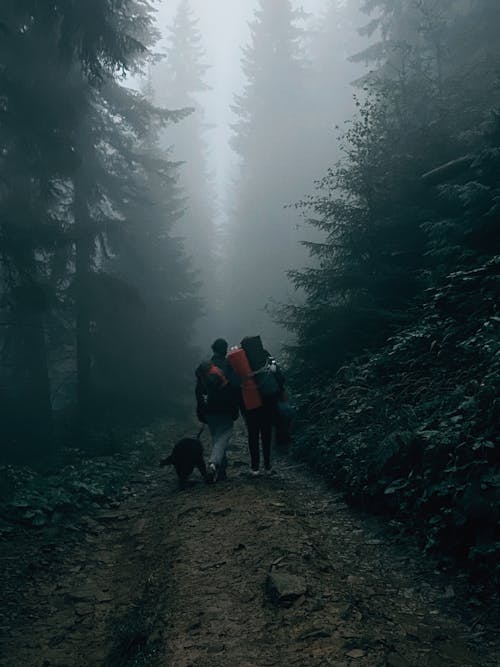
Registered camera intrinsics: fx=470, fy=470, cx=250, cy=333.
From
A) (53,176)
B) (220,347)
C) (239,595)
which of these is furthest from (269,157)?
(239,595)

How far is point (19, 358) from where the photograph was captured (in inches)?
557

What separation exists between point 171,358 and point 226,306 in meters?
A: 21.1

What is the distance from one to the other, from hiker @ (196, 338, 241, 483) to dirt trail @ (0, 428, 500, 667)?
1.39 meters

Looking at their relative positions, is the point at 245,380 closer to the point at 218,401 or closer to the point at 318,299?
the point at 218,401

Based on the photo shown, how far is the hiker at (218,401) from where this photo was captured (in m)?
8.43

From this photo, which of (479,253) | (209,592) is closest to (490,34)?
(479,253)

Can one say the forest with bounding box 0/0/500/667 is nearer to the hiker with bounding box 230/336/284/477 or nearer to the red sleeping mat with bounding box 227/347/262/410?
the hiker with bounding box 230/336/284/477

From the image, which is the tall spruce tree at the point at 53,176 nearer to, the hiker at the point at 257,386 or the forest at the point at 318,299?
the forest at the point at 318,299

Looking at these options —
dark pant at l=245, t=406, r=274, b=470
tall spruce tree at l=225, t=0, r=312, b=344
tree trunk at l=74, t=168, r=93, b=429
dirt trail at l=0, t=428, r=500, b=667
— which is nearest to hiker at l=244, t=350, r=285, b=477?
dark pant at l=245, t=406, r=274, b=470

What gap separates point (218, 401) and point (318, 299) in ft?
12.9

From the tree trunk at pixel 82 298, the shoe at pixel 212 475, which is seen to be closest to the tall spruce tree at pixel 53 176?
the tree trunk at pixel 82 298

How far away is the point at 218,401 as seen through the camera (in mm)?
8586

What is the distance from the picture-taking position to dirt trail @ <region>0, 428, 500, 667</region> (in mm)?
3559

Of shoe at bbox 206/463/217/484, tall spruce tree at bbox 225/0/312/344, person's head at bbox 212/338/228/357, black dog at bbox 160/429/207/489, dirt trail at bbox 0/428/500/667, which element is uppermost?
tall spruce tree at bbox 225/0/312/344
